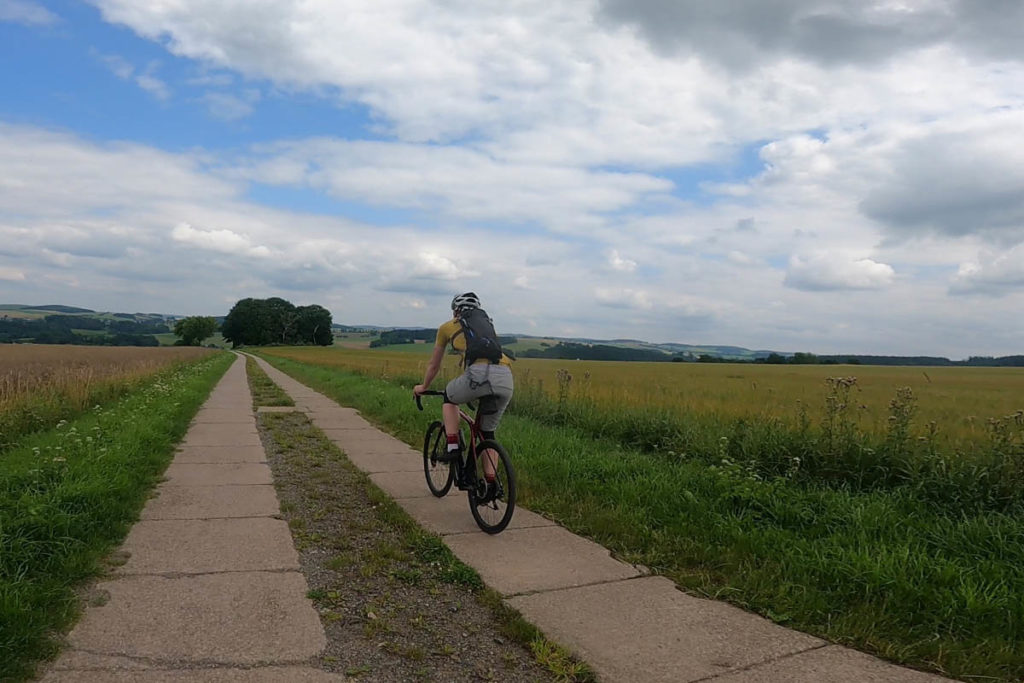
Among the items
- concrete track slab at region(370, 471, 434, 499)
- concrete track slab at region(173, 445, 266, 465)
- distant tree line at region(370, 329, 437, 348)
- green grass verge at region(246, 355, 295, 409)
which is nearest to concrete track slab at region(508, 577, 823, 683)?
concrete track slab at region(370, 471, 434, 499)

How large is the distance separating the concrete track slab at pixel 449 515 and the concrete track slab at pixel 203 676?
2012mm

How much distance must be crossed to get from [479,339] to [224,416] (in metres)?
8.36

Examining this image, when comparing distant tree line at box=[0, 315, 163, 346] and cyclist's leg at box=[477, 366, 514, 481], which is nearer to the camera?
cyclist's leg at box=[477, 366, 514, 481]

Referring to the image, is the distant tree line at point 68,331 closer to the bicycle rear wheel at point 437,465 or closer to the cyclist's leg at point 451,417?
the bicycle rear wheel at point 437,465

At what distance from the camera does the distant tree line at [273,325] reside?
11256cm

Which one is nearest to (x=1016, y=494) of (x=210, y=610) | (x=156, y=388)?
(x=210, y=610)

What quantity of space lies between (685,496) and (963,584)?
2.02 meters

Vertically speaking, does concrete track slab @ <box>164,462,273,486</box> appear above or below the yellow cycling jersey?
below

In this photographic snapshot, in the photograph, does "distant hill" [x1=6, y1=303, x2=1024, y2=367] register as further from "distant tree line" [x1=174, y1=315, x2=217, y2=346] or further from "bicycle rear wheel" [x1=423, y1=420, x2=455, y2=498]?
"bicycle rear wheel" [x1=423, y1=420, x2=455, y2=498]

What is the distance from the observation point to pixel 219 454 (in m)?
7.57

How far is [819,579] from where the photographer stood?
11.8ft

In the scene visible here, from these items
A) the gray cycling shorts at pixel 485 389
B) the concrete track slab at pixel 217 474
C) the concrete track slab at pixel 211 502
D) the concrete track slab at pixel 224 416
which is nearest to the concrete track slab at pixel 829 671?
the gray cycling shorts at pixel 485 389

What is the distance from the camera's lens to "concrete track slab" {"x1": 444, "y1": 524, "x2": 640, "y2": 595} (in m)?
3.70

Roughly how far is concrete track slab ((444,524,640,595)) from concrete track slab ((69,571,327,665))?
109 centimetres
